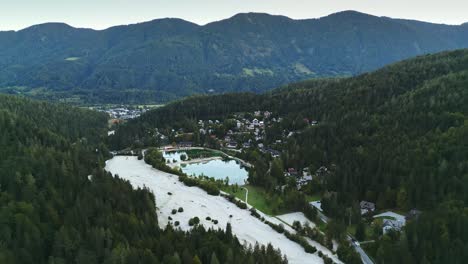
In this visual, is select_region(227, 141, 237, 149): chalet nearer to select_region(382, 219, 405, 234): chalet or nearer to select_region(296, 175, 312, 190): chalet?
select_region(296, 175, 312, 190): chalet

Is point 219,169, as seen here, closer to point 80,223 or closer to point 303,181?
point 303,181

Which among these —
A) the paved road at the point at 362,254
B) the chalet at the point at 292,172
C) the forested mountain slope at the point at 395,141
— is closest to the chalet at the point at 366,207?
the forested mountain slope at the point at 395,141

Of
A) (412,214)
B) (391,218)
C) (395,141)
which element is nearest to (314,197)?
(391,218)

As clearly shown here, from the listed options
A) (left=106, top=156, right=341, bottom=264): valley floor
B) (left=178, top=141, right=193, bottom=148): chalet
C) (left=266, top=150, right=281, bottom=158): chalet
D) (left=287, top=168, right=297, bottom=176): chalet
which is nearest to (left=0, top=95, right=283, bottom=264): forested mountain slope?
(left=106, top=156, right=341, bottom=264): valley floor

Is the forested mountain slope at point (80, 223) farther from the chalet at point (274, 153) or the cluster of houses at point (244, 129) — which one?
the cluster of houses at point (244, 129)

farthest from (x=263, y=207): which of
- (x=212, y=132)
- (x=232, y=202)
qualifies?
(x=212, y=132)

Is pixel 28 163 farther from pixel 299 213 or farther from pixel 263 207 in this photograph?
pixel 299 213

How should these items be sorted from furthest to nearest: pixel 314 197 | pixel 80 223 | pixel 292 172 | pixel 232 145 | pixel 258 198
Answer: pixel 232 145 → pixel 292 172 → pixel 258 198 → pixel 314 197 → pixel 80 223
